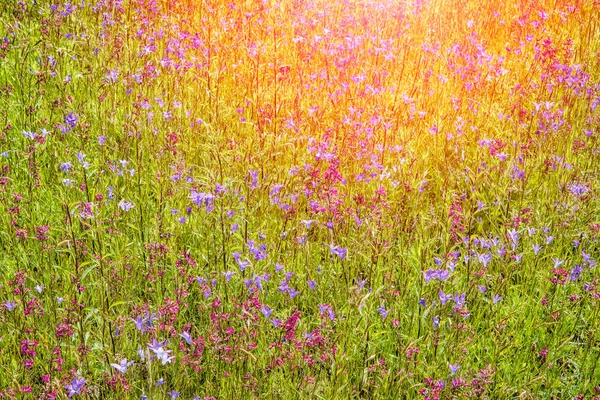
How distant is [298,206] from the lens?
3.80m

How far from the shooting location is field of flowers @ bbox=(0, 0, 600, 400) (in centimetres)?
270

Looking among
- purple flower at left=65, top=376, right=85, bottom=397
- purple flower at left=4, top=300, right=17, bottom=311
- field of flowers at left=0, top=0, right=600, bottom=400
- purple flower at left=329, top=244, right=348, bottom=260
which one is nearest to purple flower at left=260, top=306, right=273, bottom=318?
field of flowers at left=0, top=0, right=600, bottom=400

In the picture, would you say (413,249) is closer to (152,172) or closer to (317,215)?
(317,215)

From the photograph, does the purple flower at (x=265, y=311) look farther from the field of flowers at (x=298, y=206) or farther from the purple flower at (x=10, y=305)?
the purple flower at (x=10, y=305)

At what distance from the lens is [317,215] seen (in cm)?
375

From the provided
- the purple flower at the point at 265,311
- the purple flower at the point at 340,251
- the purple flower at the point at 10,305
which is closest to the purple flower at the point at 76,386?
the purple flower at the point at 10,305

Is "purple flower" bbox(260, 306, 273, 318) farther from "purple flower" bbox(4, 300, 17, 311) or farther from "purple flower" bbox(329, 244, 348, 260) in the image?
"purple flower" bbox(4, 300, 17, 311)

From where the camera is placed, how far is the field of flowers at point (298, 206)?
2.70 m

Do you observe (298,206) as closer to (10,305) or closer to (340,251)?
(340,251)

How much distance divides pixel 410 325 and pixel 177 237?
142 cm

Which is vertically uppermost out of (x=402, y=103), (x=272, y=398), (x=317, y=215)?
(x=402, y=103)

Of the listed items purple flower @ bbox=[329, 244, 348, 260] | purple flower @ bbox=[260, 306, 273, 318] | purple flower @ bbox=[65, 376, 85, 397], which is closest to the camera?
purple flower @ bbox=[65, 376, 85, 397]

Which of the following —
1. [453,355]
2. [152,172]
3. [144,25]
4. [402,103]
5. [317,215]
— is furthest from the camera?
[144,25]

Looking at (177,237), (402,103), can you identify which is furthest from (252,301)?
(402,103)
